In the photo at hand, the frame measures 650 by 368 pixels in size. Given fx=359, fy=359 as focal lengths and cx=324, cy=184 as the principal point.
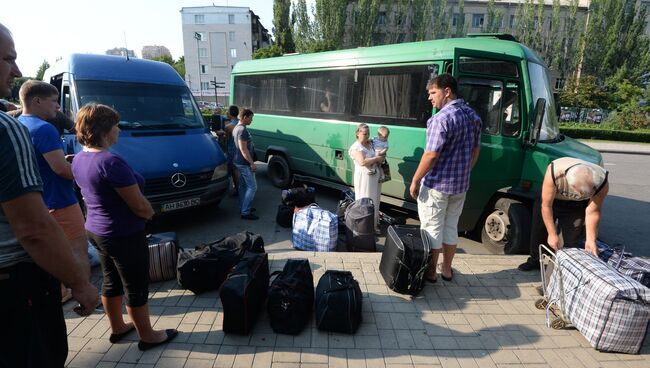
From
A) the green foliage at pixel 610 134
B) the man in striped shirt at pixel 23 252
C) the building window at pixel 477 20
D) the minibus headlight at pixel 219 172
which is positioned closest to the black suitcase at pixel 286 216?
the minibus headlight at pixel 219 172

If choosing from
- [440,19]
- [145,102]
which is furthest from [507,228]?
[440,19]

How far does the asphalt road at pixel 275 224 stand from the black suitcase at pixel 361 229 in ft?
1.71

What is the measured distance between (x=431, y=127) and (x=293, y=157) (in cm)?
498

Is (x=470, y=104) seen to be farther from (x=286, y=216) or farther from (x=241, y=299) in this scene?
(x=241, y=299)

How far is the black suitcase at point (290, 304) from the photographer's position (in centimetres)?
298

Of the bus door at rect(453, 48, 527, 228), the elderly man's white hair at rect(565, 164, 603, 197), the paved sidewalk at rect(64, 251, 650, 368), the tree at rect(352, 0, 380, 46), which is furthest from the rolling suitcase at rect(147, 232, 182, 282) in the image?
the tree at rect(352, 0, 380, 46)

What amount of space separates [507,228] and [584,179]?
1.82m

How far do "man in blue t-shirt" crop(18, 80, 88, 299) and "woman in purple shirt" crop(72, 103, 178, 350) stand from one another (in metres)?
0.67

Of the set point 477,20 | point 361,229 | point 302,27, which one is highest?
point 477,20

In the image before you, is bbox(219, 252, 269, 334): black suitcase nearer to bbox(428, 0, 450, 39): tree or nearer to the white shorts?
the white shorts

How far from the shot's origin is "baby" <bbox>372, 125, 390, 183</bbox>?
565 cm

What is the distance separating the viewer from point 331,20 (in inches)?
1529

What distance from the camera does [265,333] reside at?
9.85 ft

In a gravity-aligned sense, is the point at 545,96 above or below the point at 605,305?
above
